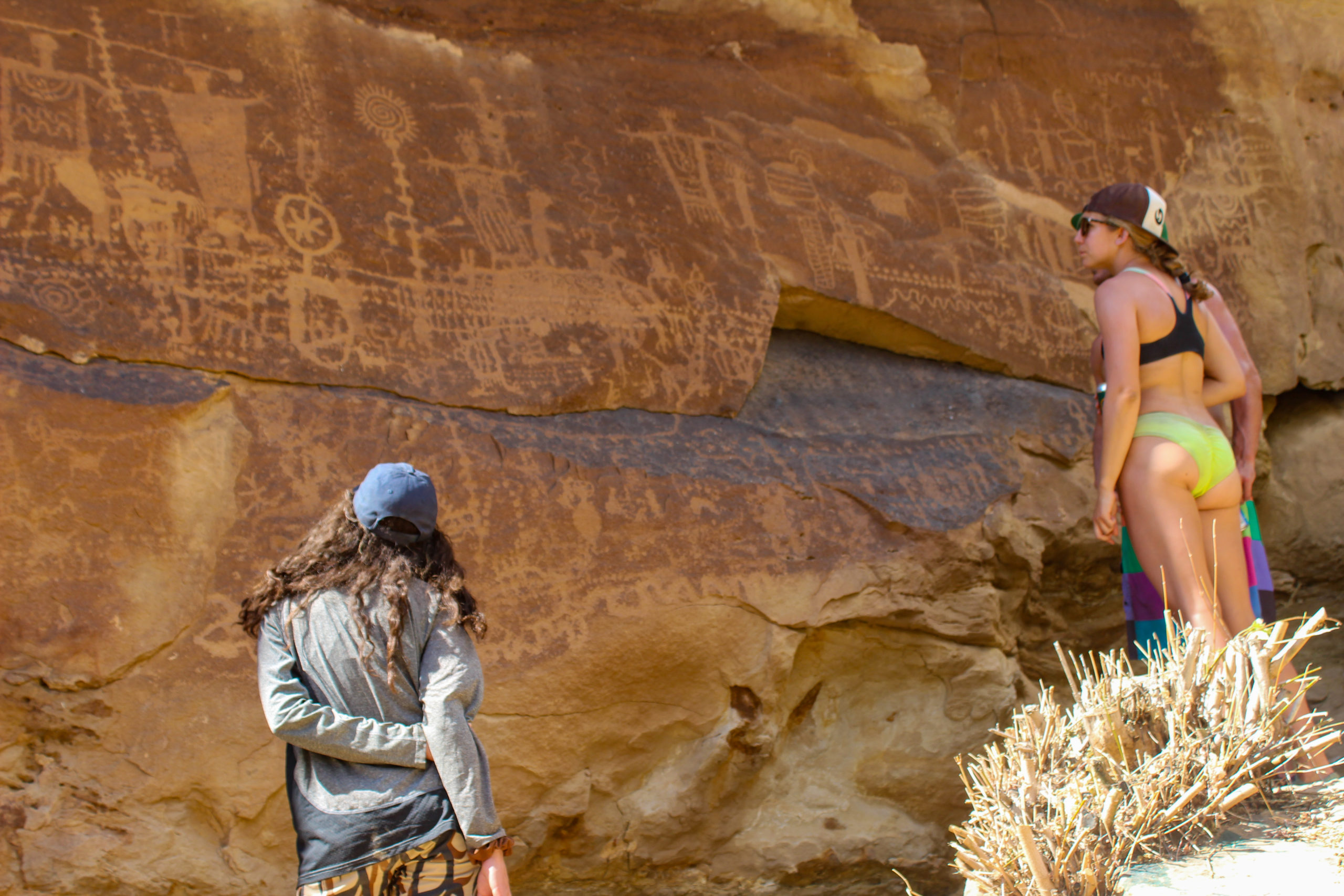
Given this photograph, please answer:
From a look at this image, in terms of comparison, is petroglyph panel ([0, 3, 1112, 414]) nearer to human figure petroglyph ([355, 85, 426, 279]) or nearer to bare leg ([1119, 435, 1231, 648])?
human figure petroglyph ([355, 85, 426, 279])

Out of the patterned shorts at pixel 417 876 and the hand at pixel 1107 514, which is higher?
the hand at pixel 1107 514

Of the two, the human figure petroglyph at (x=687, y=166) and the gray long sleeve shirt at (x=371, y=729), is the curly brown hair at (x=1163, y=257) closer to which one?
the human figure petroglyph at (x=687, y=166)

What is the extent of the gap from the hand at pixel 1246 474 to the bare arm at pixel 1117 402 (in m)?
0.39

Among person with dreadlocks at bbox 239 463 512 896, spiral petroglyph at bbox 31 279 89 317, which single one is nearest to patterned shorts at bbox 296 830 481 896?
person with dreadlocks at bbox 239 463 512 896

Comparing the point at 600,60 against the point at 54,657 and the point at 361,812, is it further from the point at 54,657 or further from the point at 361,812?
the point at 361,812

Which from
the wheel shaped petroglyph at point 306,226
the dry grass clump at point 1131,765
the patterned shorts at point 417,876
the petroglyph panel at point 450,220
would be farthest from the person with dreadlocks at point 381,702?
the wheel shaped petroglyph at point 306,226

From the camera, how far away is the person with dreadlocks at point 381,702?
165 cm

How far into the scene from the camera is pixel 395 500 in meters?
1.72

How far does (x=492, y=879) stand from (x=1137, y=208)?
7.39 feet

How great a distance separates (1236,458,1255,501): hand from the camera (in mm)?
2979

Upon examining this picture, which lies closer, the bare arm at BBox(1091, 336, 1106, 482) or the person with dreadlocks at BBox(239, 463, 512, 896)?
the person with dreadlocks at BBox(239, 463, 512, 896)

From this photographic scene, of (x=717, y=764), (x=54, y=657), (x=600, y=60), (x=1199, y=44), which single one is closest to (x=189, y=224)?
(x=54, y=657)

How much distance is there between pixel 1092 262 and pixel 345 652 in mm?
2176

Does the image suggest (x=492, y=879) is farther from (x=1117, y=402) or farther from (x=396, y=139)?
(x=396, y=139)
